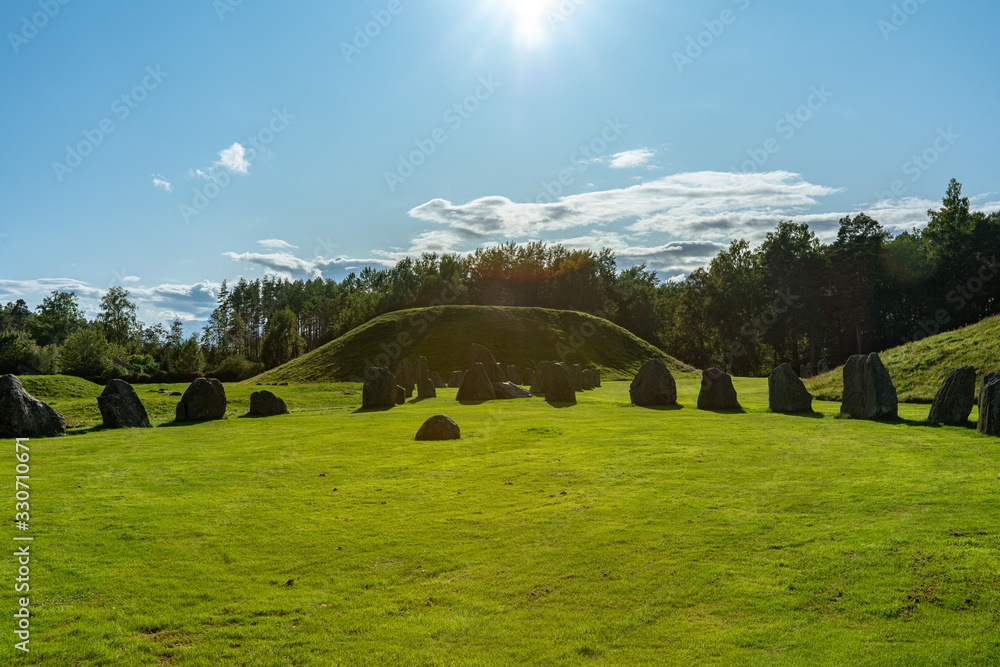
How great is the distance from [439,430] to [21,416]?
1617cm

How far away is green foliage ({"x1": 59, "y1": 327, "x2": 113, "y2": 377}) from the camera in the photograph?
5678cm

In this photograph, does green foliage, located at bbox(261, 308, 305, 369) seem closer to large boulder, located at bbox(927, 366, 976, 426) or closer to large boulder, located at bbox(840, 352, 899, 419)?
large boulder, located at bbox(840, 352, 899, 419)

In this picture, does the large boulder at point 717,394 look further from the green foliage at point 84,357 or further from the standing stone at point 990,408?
the green foliage at point 84,357

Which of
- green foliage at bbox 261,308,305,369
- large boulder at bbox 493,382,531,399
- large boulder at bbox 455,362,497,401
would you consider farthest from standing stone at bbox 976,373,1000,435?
green foliage at bbox 261,308,305,369

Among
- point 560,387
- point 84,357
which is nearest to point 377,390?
point 560,387

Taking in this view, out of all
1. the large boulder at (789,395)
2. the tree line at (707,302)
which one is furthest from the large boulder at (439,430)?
the tree line at (707,302)

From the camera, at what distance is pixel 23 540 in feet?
32.3

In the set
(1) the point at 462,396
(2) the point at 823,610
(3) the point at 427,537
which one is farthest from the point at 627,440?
(1) the point at 462,396

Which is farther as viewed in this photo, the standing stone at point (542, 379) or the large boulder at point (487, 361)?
the large boulder at point (487, 361)

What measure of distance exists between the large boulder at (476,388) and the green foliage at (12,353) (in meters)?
42.5

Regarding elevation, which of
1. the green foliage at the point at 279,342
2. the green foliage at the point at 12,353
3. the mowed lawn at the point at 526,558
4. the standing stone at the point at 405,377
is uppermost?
the green foliage at the point at 279,342

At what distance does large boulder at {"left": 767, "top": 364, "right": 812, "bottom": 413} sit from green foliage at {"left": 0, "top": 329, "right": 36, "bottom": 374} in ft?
198

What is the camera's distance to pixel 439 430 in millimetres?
20938

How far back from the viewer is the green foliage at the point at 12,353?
52.0 meters
